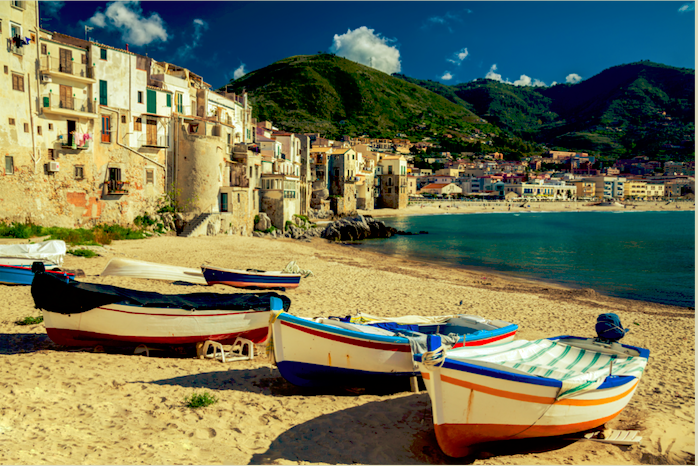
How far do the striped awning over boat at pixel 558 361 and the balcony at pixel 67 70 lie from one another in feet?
102

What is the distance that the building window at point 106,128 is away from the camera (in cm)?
3073

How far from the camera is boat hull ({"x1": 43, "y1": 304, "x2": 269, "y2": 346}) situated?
895cm

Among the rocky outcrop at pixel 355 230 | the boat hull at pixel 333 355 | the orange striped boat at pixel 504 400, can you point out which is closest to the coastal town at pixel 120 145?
the rocky outcrop at pixel 355 230

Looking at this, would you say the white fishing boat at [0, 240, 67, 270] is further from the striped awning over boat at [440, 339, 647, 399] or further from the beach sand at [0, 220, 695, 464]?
the striped awning over boat at [440, 339, 647, 399]

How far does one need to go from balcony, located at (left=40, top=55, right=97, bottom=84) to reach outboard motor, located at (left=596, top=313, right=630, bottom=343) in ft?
105

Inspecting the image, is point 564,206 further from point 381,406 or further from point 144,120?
point 381,406

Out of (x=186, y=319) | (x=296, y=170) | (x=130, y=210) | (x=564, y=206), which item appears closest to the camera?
(x=186, y=319)

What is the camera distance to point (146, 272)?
16766mm

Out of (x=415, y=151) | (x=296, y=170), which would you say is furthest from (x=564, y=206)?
(x=296, y=170)

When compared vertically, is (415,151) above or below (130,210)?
above

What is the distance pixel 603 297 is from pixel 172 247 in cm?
2395

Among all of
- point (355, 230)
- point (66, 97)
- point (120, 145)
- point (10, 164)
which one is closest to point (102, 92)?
point (66, 97)

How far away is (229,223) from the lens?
3678 cm

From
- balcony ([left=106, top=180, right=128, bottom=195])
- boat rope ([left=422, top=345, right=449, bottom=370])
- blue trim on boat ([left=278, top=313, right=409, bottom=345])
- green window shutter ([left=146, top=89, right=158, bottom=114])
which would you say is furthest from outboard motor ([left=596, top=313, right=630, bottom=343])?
green window shutter ([left=146, top=89, right=158, bottom=114])
